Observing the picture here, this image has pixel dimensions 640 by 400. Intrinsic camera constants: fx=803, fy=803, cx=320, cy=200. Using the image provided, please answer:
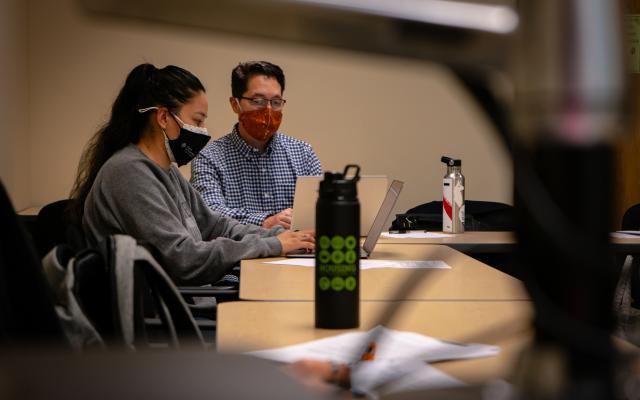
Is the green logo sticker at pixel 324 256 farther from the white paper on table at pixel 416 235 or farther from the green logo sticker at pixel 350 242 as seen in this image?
the white paper on table at pixel 416 235

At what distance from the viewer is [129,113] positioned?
2.53m

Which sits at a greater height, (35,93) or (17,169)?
(35,93)

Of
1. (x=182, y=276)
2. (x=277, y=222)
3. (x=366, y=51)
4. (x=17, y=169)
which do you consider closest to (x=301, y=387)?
(x=366, y=51)

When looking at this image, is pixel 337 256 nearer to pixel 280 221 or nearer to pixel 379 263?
pixel 379 263

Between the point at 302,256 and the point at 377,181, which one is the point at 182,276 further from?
the point at 377,181

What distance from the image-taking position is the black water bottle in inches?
44.9

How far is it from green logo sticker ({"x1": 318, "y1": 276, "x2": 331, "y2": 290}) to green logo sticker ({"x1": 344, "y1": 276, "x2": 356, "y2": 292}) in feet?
0.08

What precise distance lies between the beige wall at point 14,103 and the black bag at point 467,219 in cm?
201

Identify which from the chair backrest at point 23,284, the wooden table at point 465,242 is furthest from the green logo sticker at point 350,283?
the wooden table at point 465,242

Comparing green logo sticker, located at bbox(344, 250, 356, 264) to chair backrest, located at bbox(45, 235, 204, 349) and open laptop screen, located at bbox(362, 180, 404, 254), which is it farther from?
open laptop screen, located at bbox(362, 180, 404, 254)

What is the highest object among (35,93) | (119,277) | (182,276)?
(35,93)

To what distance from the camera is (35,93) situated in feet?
15.8

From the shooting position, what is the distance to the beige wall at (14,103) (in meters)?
4.23

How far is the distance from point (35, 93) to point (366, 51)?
16.1ft
